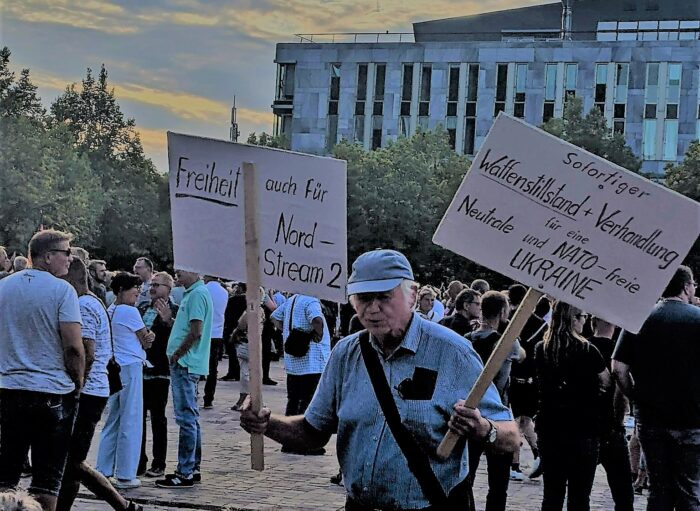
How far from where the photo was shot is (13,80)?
56500 millimetres

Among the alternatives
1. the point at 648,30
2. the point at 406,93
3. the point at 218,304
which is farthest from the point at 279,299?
the point at 648,30

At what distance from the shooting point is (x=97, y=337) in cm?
780

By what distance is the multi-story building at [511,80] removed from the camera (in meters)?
74.6

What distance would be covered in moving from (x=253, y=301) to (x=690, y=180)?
2078 inches

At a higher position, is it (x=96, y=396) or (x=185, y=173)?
(x=185, y=173)

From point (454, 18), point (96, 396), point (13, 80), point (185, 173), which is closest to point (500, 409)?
point (185, 173)

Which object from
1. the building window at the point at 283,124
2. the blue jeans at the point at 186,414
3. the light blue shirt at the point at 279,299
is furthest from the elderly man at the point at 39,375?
the building window at the point at 283,124

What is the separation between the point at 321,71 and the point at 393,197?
26.7m

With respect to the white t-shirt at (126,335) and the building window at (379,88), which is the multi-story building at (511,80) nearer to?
the building window at (379,88)

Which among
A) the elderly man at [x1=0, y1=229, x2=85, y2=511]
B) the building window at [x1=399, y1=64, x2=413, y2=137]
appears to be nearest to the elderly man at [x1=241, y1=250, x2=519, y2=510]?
the elderly man at [x1=0, y1=229, x2=85, y2=511]

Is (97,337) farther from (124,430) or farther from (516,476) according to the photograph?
(516,476)

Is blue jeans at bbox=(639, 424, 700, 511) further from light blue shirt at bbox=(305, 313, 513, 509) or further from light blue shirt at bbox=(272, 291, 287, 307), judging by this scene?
→ light blue shirt at bbox=(272, 291, 287, 307)

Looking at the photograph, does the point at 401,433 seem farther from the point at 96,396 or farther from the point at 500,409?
the point at 96,396

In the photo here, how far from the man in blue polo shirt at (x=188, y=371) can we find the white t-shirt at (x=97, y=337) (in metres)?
1.64
